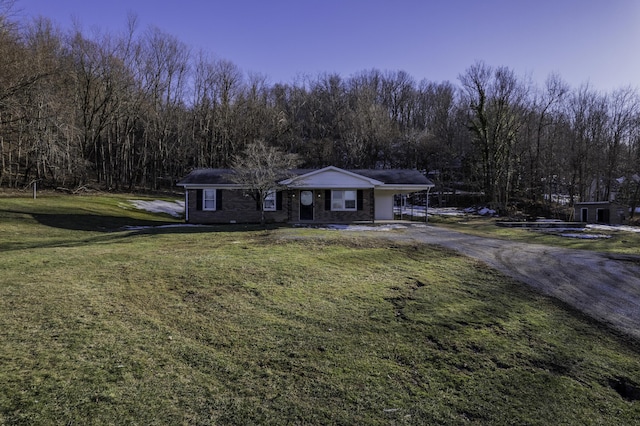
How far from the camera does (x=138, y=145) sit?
4200 cm

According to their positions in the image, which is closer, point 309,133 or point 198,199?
point 198,199

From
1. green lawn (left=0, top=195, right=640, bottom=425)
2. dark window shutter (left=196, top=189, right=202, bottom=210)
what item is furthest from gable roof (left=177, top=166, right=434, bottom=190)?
green lawn (left=0, top=195, right=640, bottom=425)

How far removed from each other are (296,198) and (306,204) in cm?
67

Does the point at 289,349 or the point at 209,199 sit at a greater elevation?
the point at 209,199

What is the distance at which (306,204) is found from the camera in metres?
21.2

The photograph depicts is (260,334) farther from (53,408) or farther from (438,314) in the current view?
(438,314)

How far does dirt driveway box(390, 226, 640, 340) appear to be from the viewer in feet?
22.0

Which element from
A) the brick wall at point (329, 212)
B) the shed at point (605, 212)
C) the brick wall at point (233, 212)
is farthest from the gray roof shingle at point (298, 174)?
the shed at point (605, 212)

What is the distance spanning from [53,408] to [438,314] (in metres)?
4.92

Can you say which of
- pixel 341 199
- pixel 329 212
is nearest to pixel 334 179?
pixel 341 199

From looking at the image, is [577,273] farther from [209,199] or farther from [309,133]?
[309,133]

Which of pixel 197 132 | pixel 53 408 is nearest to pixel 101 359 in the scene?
pixel 53 408

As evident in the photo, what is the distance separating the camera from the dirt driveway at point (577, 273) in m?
6.70

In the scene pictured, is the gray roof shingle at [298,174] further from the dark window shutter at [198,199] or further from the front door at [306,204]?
the front door at [306,204]
